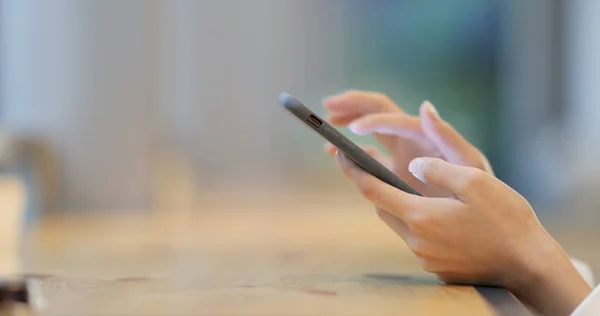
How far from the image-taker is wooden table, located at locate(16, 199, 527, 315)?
324mm

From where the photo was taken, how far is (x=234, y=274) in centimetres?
46

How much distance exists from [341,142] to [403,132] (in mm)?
159

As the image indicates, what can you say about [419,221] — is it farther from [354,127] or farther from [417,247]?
[354,127]

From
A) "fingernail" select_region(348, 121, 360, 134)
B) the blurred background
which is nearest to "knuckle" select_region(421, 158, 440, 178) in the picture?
"fingernail" select_region(348, 121, 360, 134)

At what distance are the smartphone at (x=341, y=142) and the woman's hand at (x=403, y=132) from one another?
3 cm

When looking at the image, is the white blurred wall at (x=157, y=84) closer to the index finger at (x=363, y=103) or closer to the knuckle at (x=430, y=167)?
the index finger at (x=363, y=103)

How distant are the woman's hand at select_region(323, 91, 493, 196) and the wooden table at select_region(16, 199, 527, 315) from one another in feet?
0.24

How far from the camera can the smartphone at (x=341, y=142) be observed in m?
0.40

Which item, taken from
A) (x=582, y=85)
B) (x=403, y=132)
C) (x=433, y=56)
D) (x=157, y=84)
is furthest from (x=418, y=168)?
(x=582, y=85)

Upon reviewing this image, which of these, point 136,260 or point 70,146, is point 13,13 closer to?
point 70,146

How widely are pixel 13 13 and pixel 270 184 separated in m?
0.61

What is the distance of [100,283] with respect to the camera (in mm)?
390

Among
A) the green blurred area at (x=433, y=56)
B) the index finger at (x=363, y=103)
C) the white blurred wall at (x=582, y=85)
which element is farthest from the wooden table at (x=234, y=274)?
the white blurred wall at (x=582, y=85)

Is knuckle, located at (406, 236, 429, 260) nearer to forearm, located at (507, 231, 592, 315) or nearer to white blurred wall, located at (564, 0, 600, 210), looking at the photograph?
forearm, located at (507, 231, 592, 315)
